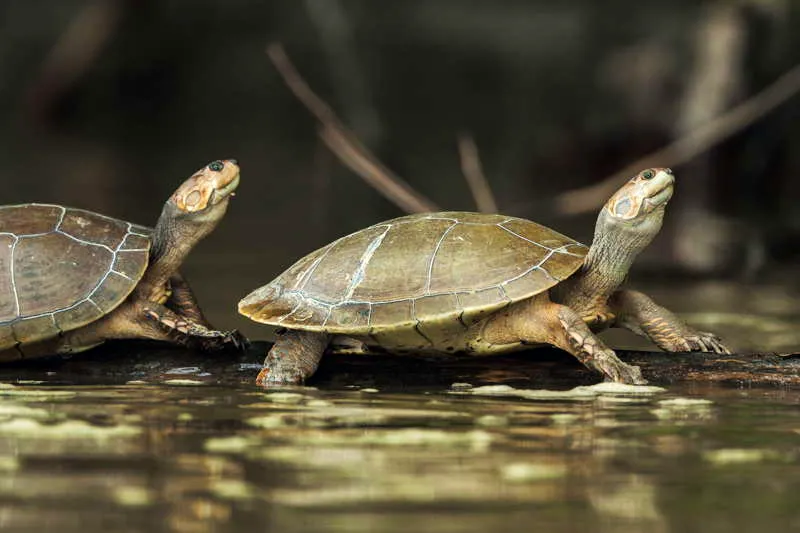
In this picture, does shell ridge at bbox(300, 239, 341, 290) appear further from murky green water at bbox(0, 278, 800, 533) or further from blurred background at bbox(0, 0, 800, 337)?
blurred background at bbox(0, 0, 800, 337)

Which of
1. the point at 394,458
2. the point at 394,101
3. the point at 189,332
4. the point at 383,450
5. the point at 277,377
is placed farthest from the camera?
the point at 394,101

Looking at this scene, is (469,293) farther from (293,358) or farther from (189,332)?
(189,332)

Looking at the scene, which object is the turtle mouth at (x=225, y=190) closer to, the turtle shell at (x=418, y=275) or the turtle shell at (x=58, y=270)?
the turtle shell at (x=58, y=270)

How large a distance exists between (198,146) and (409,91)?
466cm

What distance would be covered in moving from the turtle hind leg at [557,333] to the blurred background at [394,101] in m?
9.25

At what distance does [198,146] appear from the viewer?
27.0 m

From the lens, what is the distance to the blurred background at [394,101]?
17.3 m

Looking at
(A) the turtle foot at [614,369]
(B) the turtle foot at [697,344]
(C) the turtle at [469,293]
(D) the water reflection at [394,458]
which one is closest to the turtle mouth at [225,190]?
(C) the turtle at [469,293]

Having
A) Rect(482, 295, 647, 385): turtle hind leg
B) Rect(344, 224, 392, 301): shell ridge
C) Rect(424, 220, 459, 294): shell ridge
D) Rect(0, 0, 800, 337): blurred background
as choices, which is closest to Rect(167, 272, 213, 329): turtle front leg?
Rect(344, 224, 392, 301): shell ridge

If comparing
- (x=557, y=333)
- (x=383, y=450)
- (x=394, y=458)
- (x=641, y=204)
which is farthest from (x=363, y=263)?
(x=394, y=458)

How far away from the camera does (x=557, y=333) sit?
19.7 ft

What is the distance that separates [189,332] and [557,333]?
175 cm

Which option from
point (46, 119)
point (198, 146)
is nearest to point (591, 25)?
point (198, 146)

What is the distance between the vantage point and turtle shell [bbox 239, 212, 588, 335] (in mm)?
5984
